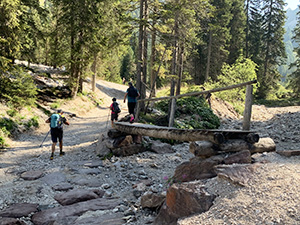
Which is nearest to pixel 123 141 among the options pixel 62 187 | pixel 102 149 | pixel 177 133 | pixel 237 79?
pixel 102 149

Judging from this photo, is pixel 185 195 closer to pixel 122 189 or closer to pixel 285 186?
pixel 285 186

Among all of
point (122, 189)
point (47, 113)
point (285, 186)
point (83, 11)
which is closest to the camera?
point (285, 186)

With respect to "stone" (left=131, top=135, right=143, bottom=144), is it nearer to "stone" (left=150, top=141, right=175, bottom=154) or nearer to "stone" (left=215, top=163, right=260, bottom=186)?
"stone" (left=150, top=141, right=175, bottom=154)

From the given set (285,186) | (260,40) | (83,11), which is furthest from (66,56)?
(260,40)

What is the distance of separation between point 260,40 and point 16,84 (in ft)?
132

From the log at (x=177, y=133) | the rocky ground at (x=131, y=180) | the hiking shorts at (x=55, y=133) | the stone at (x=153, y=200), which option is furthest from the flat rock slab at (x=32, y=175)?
the stone at (x=153, y=200)

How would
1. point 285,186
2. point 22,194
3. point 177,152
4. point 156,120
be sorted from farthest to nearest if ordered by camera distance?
1. point 156,120
2. point 177,152
3. point 22,194
4. point 285,186

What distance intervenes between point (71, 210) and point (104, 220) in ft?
3.32

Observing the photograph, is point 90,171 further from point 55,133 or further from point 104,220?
point 104,220

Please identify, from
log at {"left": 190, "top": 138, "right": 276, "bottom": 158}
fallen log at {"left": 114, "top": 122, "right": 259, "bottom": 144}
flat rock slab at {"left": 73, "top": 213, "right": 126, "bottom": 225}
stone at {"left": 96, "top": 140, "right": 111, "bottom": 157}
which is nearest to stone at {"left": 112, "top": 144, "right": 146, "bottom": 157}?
stone at {"left": 96, "top": 140, "right": 111, "bottom": 157}

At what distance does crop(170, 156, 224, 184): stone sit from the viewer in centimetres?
486

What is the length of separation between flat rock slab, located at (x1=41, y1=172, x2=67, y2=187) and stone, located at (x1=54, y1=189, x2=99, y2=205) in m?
0.95

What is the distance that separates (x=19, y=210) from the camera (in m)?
5.39

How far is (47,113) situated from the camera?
16484mm
